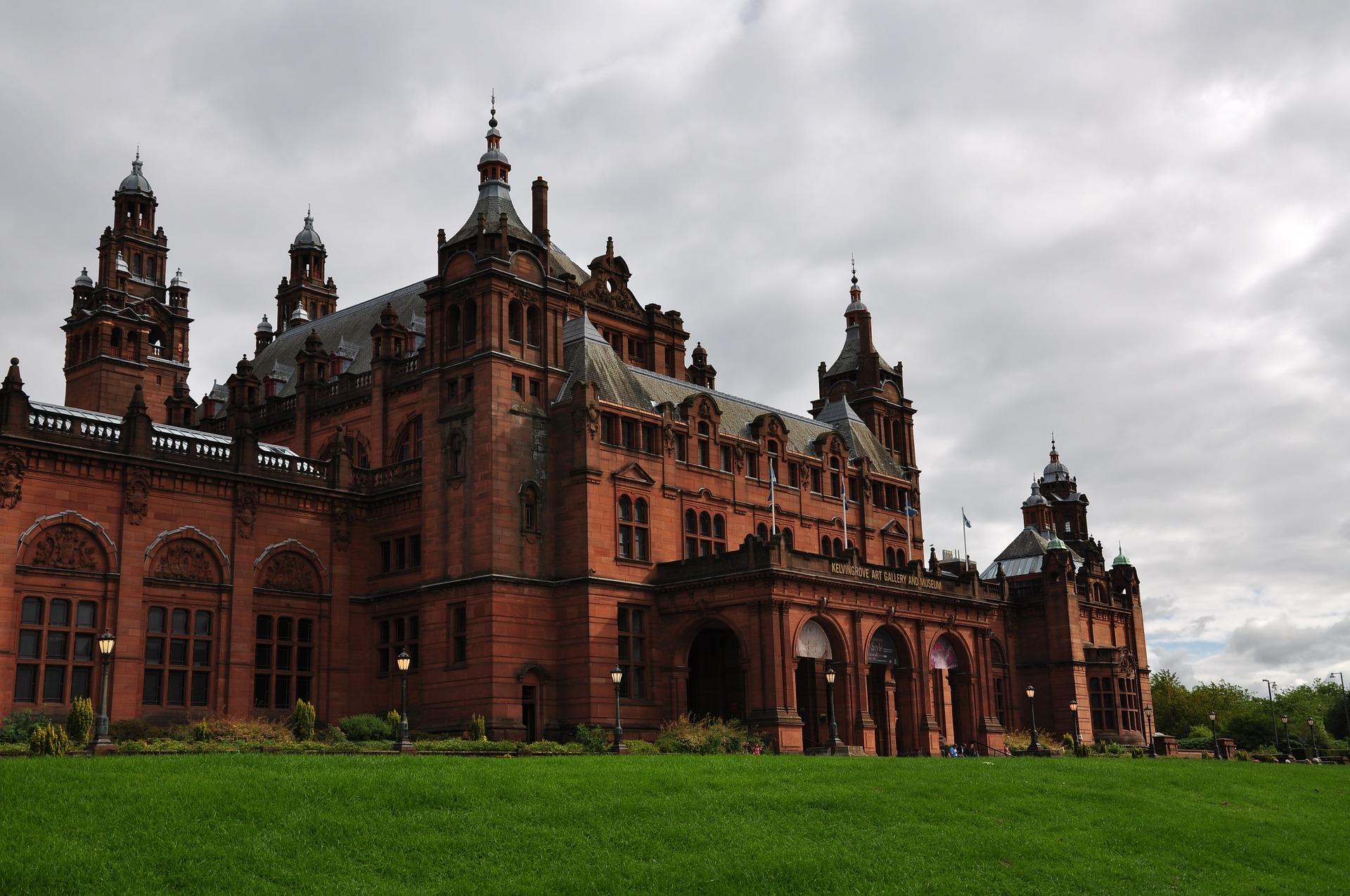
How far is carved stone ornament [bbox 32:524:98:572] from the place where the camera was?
170 ft

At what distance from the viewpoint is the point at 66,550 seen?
172ft

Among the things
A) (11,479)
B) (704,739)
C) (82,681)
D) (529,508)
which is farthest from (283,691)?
(704,739)

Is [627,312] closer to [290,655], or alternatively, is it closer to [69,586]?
[290,655]

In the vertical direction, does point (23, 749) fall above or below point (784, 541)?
below

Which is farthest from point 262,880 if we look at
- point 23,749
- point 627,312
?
point 627,312

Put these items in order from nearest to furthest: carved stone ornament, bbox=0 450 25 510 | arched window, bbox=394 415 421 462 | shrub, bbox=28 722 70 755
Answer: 1. shrub, bbox=28 722 70 755
2. carved stone ornament, bbox=0 450 25 510
3. arched window, bbox=394 415 421 462

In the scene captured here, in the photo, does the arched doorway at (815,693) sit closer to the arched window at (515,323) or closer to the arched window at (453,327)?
the arched window at (515,323)

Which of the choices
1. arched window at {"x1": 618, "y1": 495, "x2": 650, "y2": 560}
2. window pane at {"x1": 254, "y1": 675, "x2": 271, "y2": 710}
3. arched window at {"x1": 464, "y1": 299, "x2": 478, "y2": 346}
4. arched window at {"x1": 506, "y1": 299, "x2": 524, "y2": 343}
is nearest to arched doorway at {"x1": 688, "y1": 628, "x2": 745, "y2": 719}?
arched window at {"x1": 618, "y1": 495, "x2": 650, "y2": 560}

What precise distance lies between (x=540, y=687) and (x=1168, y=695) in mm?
87791

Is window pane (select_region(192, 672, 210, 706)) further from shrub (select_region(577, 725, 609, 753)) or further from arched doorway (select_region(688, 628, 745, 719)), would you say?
arched doorway (select_region(688, 628, 745, 719))

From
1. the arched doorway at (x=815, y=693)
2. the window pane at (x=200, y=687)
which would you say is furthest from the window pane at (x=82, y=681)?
the arched doorway at (x=815, y=693)

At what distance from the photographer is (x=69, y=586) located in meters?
52.2

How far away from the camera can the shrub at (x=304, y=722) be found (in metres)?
51.6

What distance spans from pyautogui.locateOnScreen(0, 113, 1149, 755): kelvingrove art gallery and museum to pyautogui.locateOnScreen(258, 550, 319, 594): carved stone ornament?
0.62 ft
